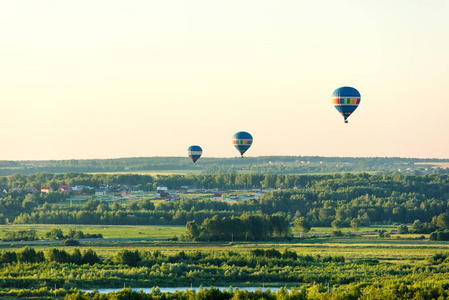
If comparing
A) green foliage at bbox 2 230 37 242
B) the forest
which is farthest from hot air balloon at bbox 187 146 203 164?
green foliage at bbox 2 230 37 242

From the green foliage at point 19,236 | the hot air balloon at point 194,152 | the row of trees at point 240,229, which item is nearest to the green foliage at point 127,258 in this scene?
the row of trees at point 240,229

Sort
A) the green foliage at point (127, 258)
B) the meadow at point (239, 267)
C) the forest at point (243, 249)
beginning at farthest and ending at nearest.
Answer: the green foliage at point (127, 258) → the meadow at point (239, 267) → the forest at point (243, 249)

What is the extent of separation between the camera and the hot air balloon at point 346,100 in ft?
334

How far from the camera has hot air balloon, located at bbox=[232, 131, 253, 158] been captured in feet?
457

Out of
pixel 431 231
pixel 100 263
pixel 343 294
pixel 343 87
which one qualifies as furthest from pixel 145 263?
pixel 431 231

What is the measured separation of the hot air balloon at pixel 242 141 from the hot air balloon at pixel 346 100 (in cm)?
3756

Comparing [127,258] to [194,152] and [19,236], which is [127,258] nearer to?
[19,236]

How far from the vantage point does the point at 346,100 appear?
102 m

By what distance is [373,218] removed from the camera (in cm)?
15012

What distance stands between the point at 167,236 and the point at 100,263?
1417 inches

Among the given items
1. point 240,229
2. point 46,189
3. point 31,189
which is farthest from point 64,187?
point 240,229

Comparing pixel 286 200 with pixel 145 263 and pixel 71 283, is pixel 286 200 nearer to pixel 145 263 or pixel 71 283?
pixel 145 263

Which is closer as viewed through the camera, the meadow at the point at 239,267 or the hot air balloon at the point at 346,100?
the meadow at the point at 239,267

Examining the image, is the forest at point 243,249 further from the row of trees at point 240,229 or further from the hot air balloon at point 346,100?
the hot air balloon at point 346,100
